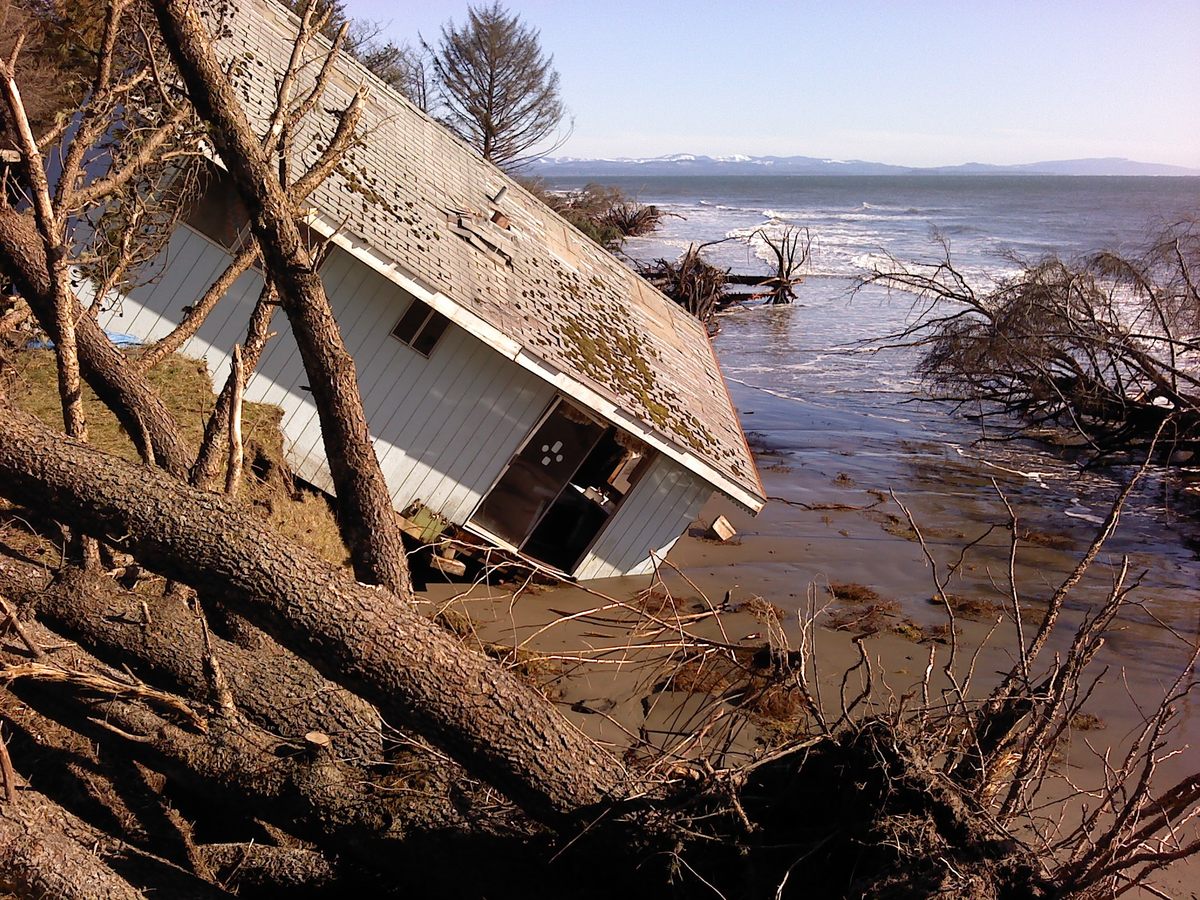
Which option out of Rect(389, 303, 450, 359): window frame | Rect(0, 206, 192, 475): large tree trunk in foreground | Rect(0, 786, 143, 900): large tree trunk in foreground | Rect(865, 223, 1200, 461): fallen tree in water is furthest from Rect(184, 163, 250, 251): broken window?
Rect(865, 223, 1200, 461): fallen tree in water

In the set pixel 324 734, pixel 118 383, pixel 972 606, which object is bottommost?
pixel 324 734

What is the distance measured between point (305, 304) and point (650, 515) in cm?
724

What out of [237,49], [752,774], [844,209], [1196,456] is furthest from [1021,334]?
[844,209]

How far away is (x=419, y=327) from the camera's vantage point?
1159 cm

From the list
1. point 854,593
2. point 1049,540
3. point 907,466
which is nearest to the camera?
point 854,593

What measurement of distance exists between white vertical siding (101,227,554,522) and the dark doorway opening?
9.0 inches

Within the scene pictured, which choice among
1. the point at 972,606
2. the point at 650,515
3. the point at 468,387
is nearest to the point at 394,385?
the point at 468,387

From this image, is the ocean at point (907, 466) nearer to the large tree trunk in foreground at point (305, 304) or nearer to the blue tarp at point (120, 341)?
the large tree trunk in foreground at point (305, 304)

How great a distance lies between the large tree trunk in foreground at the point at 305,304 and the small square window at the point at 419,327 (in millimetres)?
6103

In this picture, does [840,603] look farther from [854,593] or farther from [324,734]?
[324,734]

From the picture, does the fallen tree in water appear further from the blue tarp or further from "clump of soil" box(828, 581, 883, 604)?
the blue tarp

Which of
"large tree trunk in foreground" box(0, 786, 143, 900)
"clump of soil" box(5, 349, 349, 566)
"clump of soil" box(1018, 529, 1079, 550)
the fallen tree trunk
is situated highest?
"clump of soil" box(1018, 529, 1079, 550)

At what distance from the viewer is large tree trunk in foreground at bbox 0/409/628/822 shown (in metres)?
4.33

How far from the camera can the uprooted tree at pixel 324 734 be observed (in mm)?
4320
